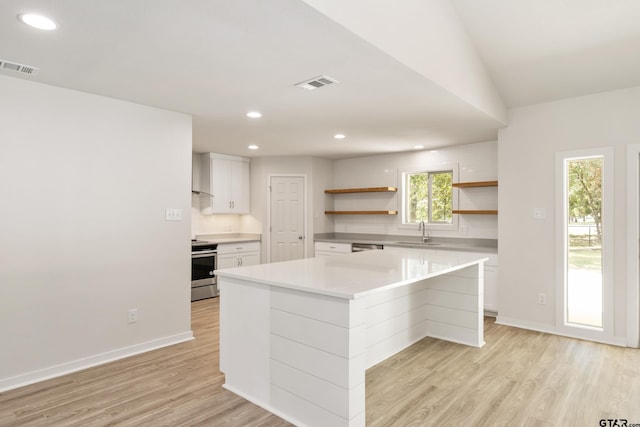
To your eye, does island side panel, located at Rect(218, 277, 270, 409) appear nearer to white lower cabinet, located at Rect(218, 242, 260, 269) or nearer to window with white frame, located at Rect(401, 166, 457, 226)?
white lower cabinet, located at Rect(218, 242, 260, 269)

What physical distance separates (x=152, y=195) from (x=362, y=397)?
2.60m

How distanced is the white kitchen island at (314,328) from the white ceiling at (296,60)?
1388 mm

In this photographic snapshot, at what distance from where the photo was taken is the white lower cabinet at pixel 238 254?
5.89m

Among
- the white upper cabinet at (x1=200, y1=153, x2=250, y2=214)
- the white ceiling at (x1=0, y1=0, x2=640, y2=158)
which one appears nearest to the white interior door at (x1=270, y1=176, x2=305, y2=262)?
the white upper cabinet at (x1=200, y1=153, x2=250, y2=214)

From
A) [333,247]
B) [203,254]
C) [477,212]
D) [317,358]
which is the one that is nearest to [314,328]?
[317,358]

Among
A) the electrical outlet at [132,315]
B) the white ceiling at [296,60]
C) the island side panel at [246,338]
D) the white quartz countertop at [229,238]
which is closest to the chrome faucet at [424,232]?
the white ceiling at [296,60]

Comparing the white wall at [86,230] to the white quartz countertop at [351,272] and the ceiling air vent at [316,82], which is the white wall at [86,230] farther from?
the ceiling air vent at [316,82]

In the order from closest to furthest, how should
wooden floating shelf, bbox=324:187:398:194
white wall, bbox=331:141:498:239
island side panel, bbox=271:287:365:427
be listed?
island side panel, bbox=271:287:365:427 → white wall, bbox=331:141:498:239 → wooden floating shelf, bbox=324:187:398:194

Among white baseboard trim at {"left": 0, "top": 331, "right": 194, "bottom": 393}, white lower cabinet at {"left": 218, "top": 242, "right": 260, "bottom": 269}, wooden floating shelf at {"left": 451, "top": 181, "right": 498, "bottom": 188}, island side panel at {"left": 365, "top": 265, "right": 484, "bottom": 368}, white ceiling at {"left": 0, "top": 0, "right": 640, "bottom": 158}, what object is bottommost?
white baseboard trim at {"left": 0, "top": 331, "right": 194, "bottom": 393}

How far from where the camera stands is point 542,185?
4074mm

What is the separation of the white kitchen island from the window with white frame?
2.21 meters

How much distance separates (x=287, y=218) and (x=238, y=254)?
1042 mm

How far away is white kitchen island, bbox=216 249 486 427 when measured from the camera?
2057mm

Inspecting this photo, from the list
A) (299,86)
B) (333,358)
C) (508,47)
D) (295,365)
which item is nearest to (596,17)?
(508,47)
